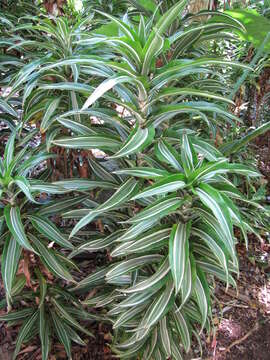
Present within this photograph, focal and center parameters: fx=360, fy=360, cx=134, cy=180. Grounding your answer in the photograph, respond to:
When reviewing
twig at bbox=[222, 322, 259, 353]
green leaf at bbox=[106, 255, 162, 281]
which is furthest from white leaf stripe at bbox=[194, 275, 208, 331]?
twig at bbox=[222, 322, 259, 353]

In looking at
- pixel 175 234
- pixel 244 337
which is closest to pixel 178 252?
pixel 175 234

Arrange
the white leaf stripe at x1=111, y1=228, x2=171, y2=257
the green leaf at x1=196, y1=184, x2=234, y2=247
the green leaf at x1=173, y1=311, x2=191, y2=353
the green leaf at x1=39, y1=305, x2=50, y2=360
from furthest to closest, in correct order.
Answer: the green leaf at x1=39, y1=305, x2=50, y2=360
the green leaf at x1=173, y1=311, x2=191, y2=353
the white leaf stripe at x1=111, y1=228, x2=171, y2=257
the green leaf at x1=196, y1=184, x2=234, y2=247

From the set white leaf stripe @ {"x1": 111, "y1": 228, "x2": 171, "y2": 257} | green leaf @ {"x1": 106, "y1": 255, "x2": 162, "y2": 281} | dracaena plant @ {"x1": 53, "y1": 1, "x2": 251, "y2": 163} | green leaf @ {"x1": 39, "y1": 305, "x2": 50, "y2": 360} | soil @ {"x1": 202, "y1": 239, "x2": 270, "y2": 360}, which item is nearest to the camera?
dracaena plant @ {"x1": 53, "y1": 1, "x2": 251, "y2": 163}

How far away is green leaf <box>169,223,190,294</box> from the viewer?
0.81 meters

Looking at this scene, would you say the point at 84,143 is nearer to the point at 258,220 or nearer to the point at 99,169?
the point at 99,169

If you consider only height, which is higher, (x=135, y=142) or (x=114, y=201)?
(x=135, y=142)

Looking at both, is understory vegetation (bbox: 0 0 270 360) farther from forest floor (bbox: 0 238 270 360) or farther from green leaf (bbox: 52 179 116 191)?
forest floor (bbox: 0 238 270 360)

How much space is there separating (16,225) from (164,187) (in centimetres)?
44

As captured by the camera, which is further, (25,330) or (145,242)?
(25,330)

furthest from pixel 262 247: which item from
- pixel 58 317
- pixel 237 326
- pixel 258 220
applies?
pixel 58 317

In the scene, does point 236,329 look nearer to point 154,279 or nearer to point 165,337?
point 165,337

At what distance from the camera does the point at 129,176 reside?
1.13 m

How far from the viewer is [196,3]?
167cm

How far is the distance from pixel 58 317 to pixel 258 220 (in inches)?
51.8
